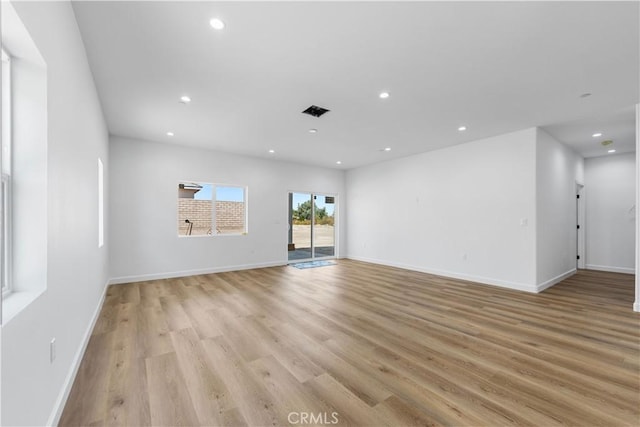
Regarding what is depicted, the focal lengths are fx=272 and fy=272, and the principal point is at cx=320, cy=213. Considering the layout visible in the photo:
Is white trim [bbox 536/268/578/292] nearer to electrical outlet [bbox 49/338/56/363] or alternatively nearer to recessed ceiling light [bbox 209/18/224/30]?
recessed ceiling light [bbox 209/18/224/30]

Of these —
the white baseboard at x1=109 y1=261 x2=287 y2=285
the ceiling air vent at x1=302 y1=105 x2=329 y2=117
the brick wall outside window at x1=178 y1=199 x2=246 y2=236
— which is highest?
the ceiling air vent at x1=302 y1=105 x2=329 y2=117

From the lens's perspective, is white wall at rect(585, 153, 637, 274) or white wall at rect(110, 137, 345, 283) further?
white wall at rect(585, 153, 637, 274)

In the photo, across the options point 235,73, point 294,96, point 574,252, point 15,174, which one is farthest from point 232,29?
point 574,252

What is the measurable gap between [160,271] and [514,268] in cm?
671

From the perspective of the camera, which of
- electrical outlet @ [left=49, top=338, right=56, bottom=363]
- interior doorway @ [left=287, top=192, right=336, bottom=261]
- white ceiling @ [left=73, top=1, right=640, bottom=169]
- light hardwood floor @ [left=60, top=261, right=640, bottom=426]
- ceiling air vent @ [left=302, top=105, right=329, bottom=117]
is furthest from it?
interior doorway @ [left=287, top=192, right=336, bottom=261]

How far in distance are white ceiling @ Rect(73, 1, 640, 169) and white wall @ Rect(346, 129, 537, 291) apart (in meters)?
0.74

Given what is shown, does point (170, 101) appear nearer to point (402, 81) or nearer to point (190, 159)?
point (190, 159)

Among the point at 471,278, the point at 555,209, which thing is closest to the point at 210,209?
the point at 471,278

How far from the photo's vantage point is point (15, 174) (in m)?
1.42

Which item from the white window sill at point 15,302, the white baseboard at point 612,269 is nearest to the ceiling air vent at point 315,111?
the white window sill at point 15,302

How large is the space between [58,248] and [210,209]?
4.57 metres

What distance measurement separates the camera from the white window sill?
3.70ft

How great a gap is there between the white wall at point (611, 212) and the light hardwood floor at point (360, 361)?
10.0 ft

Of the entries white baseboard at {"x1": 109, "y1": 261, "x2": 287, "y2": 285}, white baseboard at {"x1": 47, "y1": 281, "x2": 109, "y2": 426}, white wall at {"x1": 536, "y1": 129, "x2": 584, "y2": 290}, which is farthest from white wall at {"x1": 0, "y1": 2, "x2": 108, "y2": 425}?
white wall at {"x1": 536, "y1": 129, "x2": 584, "y2": 290}
